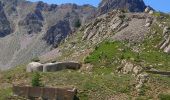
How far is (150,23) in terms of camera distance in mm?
67312

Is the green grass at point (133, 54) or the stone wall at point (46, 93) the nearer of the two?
the stone wall at point (46, 93)

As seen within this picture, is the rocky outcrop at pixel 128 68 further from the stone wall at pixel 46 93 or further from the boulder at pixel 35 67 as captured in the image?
the stone wall at pixel 46 93

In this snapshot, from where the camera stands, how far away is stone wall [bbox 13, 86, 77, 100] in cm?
4144

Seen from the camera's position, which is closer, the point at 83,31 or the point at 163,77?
the point at 163,77

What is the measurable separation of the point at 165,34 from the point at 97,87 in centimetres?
2122

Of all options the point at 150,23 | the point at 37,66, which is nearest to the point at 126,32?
the point at 150,23

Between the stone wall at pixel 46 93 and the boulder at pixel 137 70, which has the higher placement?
the boulder at pixel 137 70

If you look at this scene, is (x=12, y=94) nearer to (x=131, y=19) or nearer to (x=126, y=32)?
(x=126, y=32)

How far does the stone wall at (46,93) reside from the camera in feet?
136

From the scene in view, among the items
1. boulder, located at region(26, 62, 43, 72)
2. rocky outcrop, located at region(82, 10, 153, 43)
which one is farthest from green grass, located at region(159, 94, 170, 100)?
rocky outcrop, located at region(82, 10, 153, 43)

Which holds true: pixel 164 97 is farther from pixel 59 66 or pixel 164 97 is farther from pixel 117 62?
pixel 59 66

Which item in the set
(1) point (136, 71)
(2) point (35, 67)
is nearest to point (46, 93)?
(1) point (136, 71)

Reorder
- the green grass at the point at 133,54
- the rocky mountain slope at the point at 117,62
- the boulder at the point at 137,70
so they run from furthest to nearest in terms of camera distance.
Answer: the green grass at the point at 133,54, the boulder at the point at 137,70, the rocky mountain slope at the point at 117,62

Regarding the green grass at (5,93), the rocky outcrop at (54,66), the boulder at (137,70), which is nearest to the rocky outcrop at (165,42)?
the boulder at (137,70)
